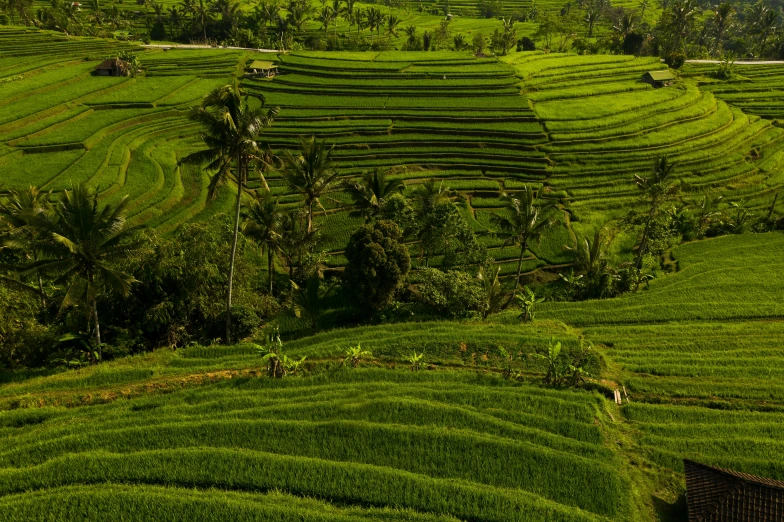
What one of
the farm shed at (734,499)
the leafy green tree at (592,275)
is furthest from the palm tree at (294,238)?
the farm shed at (734,499)

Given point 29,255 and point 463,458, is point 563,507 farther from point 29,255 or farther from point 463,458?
point 29,255

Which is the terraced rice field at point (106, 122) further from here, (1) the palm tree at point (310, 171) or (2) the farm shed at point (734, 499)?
(2) the farm shed at point (734, 499)

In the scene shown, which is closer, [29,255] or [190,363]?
[190,363]

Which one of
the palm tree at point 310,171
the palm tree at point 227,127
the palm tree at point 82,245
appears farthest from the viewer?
the palm tree at point 310,171

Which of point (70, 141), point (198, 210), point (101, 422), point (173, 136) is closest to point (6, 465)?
point (101, 422)

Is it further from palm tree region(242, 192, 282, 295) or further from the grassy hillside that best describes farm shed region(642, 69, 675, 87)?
palm tree region(242, 192, 282, 295)

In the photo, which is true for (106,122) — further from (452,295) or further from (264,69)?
(452,295)

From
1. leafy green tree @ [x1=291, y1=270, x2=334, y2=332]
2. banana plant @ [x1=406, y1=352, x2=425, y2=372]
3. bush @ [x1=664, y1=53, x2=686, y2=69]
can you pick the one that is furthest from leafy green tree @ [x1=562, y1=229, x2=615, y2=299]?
bush @ [x1=664, y1=53, x2=686, y2=69]
